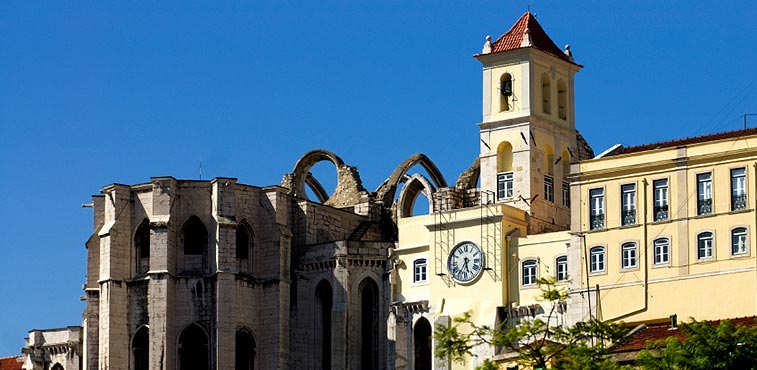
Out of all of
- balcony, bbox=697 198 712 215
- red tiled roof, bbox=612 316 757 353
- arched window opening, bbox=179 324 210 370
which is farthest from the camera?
arched window opening, bbox=179 324 210 370

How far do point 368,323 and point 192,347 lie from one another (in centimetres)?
780

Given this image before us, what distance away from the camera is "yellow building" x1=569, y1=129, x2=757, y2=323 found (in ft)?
325

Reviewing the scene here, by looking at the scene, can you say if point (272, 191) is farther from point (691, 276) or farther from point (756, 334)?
point (756, 334)

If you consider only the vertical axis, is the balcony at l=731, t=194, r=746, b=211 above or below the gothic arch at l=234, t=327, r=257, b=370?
above

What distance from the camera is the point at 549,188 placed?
371 ft

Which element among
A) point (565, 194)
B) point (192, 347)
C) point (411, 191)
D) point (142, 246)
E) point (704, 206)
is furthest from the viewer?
point (411, 191)

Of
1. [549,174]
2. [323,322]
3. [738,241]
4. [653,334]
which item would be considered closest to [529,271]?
[549,174]

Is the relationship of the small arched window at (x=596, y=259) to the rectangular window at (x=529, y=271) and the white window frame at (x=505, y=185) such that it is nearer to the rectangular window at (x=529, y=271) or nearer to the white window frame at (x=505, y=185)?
the rectangular window at (x=529, y=271)

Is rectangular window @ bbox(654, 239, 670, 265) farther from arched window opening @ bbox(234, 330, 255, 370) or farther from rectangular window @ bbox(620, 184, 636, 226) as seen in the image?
arched window opening @ bbox(234, 330, 255, 370)

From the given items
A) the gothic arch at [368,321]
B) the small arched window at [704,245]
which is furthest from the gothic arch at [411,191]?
the small arched window at [704,245]

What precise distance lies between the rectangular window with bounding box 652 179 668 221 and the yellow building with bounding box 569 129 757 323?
1.5 inches

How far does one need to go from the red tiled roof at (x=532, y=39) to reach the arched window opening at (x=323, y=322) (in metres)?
12.9

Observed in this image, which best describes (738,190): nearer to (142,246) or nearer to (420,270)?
(420,270)

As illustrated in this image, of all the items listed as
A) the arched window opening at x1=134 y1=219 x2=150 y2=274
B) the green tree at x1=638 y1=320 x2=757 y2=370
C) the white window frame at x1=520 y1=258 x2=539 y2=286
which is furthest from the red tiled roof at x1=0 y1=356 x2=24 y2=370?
the green tree at x1=638 y1=320 x2=757 y2=370
